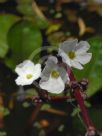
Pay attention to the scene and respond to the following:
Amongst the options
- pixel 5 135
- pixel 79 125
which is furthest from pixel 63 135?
pixel 5 135

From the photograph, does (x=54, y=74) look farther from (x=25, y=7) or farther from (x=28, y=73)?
(x=25, y=7)

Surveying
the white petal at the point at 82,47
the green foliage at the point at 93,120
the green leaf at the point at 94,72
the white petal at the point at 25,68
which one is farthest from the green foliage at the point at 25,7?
the white petal at the point at 82,47

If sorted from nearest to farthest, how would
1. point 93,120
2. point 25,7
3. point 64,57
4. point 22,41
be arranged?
point 64,57, point 93,120, point 22,41, point 25,7

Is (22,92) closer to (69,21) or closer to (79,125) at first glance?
(79,125)

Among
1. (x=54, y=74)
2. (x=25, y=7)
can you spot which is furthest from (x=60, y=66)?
(x=25, y=7)

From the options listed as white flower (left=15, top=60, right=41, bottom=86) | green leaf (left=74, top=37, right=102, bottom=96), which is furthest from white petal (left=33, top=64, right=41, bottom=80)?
green leaf (left=74, top=37, right=102, bottom=96)

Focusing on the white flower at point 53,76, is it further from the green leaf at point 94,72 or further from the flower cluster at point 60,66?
the green leaf at point 94,72
